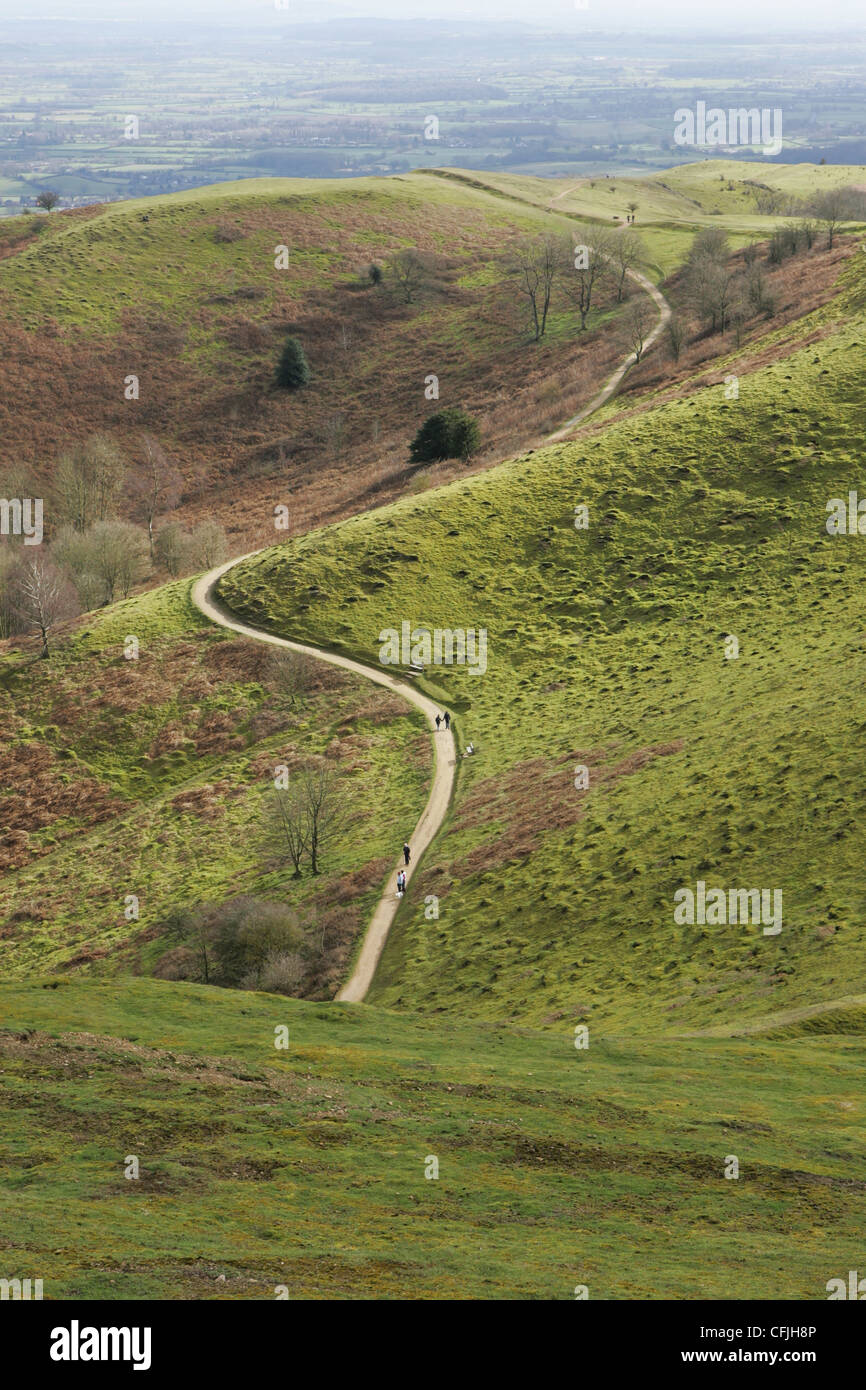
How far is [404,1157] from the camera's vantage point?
28609 millimetres

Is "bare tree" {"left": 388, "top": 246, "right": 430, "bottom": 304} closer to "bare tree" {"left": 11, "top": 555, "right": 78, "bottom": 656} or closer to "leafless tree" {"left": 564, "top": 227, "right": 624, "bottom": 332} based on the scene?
"leafless tree" {"left": 564, "top": 227, "right": 624, "bottom": 332}

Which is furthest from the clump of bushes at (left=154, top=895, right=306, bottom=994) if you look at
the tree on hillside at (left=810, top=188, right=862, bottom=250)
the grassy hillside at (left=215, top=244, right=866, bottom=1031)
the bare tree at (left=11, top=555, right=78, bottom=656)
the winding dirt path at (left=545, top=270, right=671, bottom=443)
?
the tree on hillside at (left=810, top=188, right=862, bottom=250)

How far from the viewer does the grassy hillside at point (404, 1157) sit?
22469mm

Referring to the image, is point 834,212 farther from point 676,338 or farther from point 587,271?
point 676,338

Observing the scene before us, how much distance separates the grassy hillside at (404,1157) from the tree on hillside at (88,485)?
74375 mm

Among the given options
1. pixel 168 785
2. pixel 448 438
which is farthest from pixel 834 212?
pixel 168 785

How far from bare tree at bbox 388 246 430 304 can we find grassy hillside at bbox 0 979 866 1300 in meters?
122

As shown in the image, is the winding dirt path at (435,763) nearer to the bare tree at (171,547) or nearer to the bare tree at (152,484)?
the bare tree at (171,547)

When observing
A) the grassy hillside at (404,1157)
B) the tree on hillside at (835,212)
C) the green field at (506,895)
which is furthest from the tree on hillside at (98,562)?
the tree on hillside at (835,212)

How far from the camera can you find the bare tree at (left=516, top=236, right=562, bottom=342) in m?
132

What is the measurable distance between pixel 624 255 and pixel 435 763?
92511mm

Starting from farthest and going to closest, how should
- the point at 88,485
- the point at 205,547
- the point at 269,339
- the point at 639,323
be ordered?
the point at 269,339 < the point at 639,323 < the point at 88,485 < the point at 205,547
